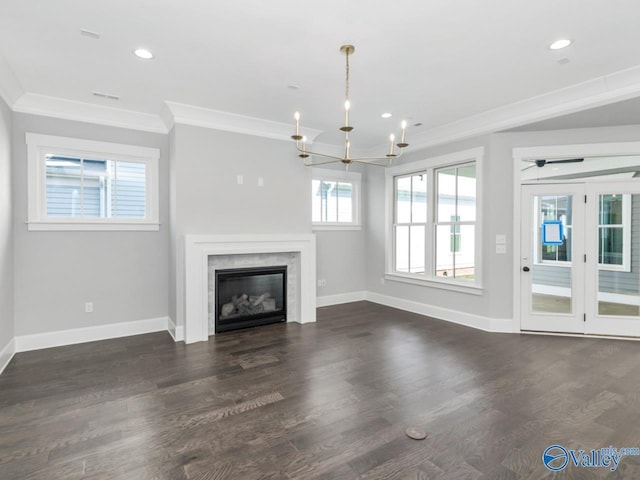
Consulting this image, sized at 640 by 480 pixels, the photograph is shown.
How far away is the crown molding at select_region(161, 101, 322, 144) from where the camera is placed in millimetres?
4270

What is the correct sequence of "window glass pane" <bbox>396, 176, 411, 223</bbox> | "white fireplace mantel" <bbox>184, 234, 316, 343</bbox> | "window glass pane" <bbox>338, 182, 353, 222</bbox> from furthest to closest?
"window glass pane" <bbox>338, 182, 353, 222</bbox>, "window glass pane" <bbox>396, 176, 411, 223</bbox>, "white fireplace mantel" <bbox>184, 234, 316, 343</bbox>

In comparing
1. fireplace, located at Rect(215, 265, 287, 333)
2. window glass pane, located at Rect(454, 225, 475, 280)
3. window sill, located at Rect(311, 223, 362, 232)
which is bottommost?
fireplace, located at Rect(215, 265, 287, 333)

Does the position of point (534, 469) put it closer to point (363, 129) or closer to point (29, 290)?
point (363, 129)

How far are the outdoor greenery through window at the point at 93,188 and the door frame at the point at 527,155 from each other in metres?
5.08

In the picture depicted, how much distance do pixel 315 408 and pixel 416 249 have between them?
154 inches

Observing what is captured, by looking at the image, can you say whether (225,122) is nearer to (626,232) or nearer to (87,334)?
(87,334)

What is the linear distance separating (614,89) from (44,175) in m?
6.33

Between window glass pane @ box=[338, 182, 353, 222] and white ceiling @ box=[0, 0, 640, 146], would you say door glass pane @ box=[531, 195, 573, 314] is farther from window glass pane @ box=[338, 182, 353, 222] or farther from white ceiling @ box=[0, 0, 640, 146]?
window glass pane @ box=[338, 182, 353, 222]

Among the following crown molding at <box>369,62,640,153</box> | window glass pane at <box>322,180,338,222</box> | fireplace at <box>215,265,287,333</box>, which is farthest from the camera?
window glass pane at <box>322,180,338,222</box>

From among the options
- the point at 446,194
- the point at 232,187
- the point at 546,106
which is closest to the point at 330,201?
the point at 446,194

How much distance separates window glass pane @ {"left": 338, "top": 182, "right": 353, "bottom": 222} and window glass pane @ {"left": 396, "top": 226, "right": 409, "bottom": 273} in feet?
3.29

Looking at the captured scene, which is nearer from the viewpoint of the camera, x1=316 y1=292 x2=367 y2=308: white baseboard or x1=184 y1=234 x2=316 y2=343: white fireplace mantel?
x1=184 y1=234 x2=316 y2=343: white fireplace mantel

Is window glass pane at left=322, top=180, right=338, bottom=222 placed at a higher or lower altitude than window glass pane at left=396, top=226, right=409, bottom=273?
higher

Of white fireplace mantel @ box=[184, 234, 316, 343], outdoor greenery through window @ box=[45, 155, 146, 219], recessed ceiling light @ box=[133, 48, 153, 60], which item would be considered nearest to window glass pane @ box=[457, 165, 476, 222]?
white fireplace mantel @ box=[184, 234, 316, 343]
